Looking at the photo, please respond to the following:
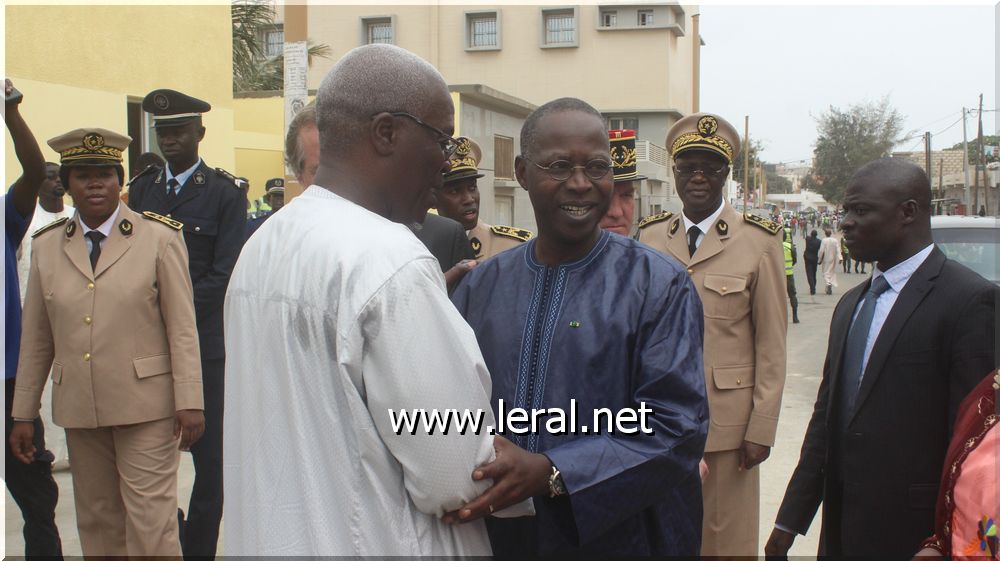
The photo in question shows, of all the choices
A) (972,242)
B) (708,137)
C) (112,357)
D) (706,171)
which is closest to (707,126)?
(708,137)

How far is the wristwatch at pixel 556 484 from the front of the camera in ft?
6.59

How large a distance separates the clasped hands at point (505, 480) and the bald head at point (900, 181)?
6.03ft

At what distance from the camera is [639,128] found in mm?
35688

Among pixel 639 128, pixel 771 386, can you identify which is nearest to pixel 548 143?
pixel 771 386

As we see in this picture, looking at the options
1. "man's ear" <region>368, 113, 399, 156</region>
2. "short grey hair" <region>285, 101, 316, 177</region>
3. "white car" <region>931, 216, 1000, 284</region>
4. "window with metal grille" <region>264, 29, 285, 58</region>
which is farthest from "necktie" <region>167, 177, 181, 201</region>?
"window with metal grille" <region>264, 29, 285, 58</region>

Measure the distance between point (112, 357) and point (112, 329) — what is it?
0.12 m

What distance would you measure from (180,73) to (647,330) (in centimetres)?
870

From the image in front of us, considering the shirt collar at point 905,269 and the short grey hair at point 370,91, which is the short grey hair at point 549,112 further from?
the shirt collar at point 905,269

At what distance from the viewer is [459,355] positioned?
1.71 meters

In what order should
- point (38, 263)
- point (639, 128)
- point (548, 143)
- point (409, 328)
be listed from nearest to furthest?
point (409, 328) < point (548, 143) < point (38, 263) < point (639, 128)

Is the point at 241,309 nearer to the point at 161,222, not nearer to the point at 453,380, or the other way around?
the point at 453,380

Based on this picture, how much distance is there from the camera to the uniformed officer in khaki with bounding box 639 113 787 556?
381 centimetres

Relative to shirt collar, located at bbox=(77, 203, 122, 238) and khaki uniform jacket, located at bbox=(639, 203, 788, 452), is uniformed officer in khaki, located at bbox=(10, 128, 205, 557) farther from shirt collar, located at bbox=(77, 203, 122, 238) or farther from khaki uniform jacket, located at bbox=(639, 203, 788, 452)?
khaki uniform jacket, located at bbox=(639, 203, 788, 452)

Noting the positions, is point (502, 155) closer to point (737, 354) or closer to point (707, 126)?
point (707, 126)
